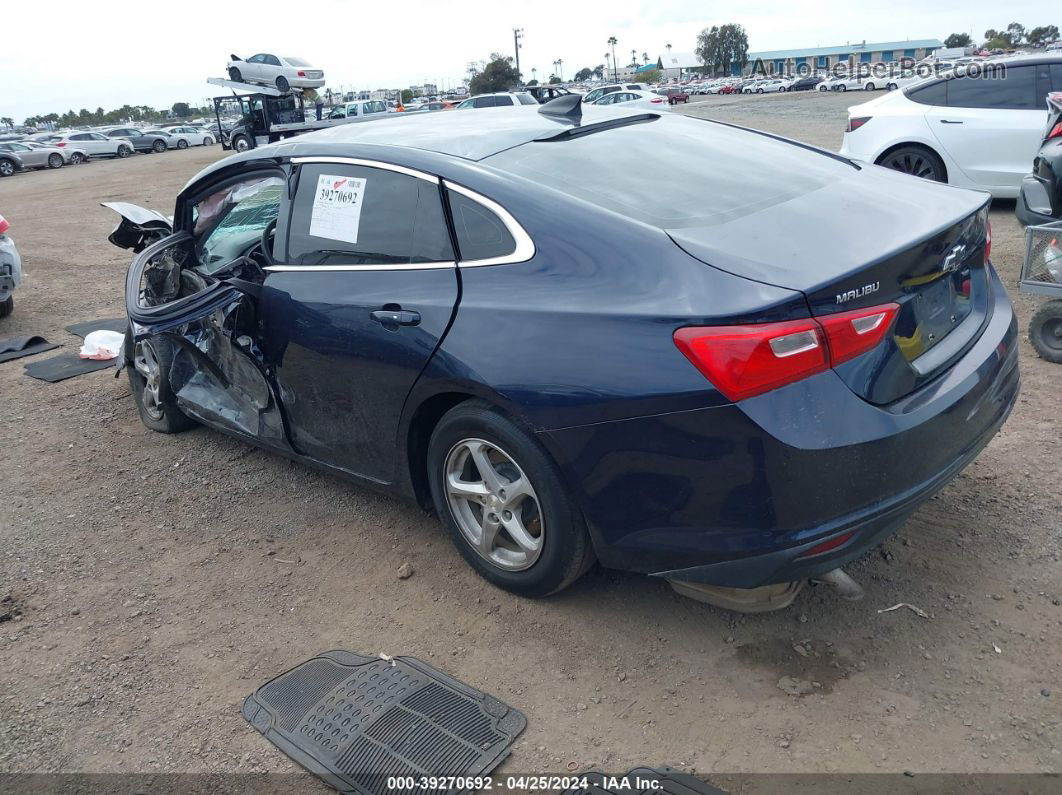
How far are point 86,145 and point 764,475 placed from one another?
4573 cm

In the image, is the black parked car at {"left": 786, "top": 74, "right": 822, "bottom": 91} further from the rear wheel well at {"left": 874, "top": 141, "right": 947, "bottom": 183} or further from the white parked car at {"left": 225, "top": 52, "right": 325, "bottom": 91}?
the rear wheel well at {"left": 874, "top": 141, "right": 947, "bottom": 183}

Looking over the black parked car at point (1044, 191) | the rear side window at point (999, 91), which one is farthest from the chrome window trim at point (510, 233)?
the rear side window at point (999, 91)

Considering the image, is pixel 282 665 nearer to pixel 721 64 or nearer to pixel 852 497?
pixel 852 497

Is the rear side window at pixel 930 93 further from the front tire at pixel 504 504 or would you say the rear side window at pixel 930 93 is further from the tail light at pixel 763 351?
the front tire at pixel 504 504

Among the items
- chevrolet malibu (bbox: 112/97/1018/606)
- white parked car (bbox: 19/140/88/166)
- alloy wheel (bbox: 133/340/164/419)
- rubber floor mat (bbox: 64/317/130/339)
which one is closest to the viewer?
chevrolet malibu (bbox: 112/97/1018/606)

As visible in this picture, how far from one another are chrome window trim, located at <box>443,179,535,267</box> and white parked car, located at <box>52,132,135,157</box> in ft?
143

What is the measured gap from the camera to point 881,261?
8.64 ft

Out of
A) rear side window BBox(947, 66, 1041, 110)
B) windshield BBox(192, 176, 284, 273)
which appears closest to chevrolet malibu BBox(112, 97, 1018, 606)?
windshield BBox(192, 176, 284, 273)

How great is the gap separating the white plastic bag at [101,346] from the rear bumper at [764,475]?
518 centimetres

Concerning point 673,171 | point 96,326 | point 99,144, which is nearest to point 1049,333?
point 673,171

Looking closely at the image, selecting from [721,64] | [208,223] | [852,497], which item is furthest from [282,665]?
[721,64]

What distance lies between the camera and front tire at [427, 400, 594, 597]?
9.53 ft

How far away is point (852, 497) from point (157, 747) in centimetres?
226

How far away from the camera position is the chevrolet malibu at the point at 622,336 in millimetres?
2510
